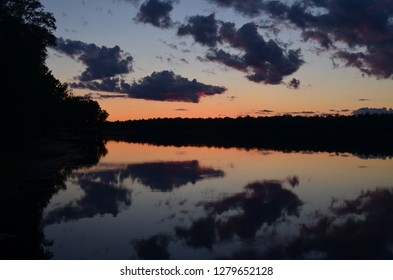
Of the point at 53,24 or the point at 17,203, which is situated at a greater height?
the point at 53,24

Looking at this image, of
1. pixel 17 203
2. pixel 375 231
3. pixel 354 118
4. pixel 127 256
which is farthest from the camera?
pixel 354 118

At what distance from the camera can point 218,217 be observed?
A: 60.4 feet

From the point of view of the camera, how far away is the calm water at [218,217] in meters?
13.8

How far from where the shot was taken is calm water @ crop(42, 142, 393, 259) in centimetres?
1380

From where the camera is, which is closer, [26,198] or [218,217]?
[218,217]

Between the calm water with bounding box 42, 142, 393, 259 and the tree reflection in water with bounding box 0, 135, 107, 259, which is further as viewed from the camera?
the calm water with bounding box 42, 142, 393, 259

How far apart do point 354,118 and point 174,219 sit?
15580cm

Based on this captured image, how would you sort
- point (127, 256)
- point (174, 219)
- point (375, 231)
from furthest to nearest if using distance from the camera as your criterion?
point (174, 219) < point (375, 231) < point (127, 256)

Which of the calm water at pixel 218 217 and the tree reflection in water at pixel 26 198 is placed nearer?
the tree reflection in water at pixel 26 198

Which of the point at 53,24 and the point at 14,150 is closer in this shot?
the point at 14,150

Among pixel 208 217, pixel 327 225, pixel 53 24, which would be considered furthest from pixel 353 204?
pixel 53 24

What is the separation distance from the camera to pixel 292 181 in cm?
3102
